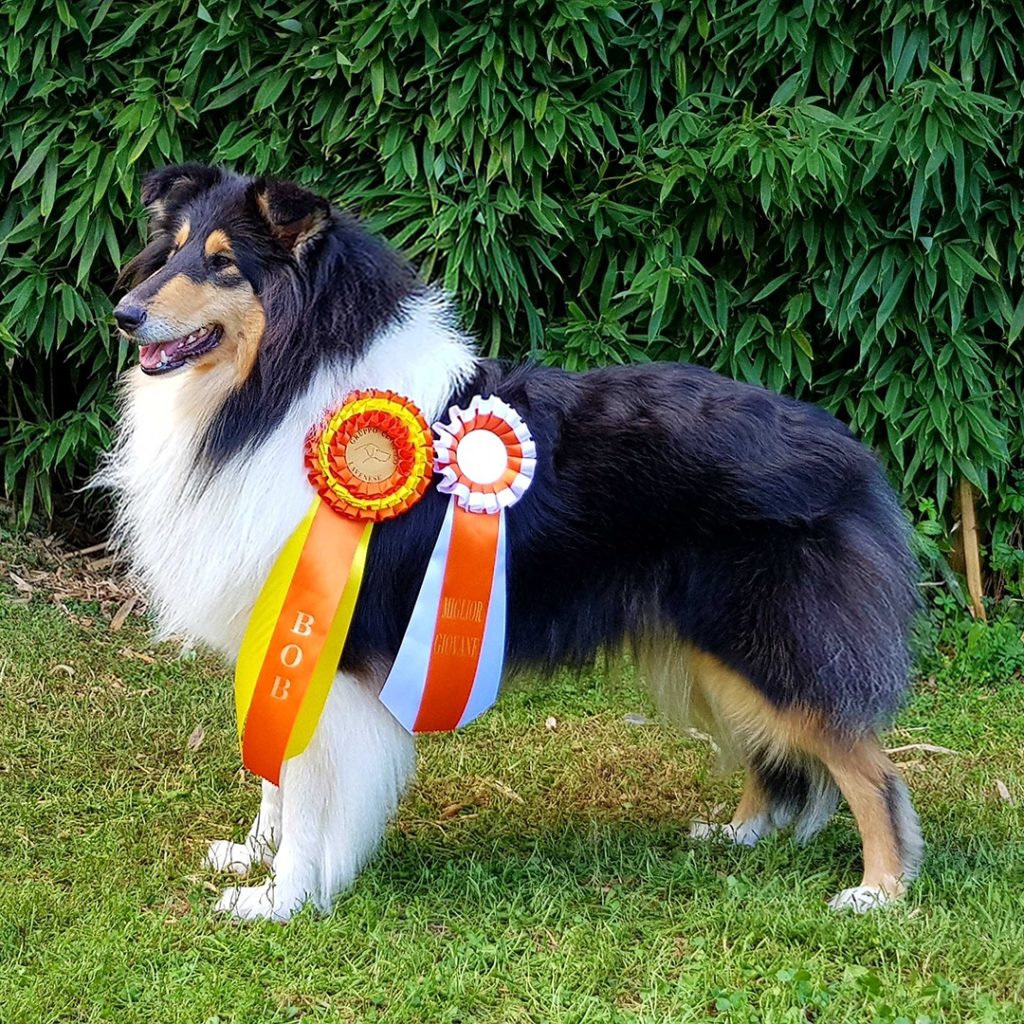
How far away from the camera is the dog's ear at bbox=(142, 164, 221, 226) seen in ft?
9.75

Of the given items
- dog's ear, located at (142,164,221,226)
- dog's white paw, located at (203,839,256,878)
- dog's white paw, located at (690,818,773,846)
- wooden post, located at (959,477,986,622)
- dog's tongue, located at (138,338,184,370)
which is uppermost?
dog's ear, located at (142,164,221,226)

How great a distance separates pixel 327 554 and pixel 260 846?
0.93m

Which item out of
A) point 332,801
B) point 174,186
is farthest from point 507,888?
point 174,186

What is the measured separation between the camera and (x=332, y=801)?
A: 299cm

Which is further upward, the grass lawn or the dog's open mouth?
the dog's open mouth

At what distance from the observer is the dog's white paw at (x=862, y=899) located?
2996 millimetres

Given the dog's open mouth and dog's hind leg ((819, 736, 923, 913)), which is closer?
the dog's open mouth

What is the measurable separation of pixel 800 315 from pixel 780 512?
1.75m

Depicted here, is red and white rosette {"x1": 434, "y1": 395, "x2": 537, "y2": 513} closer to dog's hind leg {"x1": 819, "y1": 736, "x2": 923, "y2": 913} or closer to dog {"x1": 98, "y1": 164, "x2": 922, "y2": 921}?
dog {"x1": 98, "y1": 164, "x2": 922, "y2": 921}

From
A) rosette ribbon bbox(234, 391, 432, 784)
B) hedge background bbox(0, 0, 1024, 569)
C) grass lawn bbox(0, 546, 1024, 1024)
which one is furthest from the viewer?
hedge background bbox(0, 0, 1024, 569)

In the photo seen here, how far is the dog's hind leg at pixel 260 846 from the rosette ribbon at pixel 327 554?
392 millimetres

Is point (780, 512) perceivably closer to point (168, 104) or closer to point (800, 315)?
point (800, 315)

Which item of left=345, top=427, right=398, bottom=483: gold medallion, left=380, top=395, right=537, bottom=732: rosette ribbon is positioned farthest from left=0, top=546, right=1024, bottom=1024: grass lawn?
left=345, top=427, right=398, bottom=483: gold medallion

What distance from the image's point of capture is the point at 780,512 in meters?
2.94
